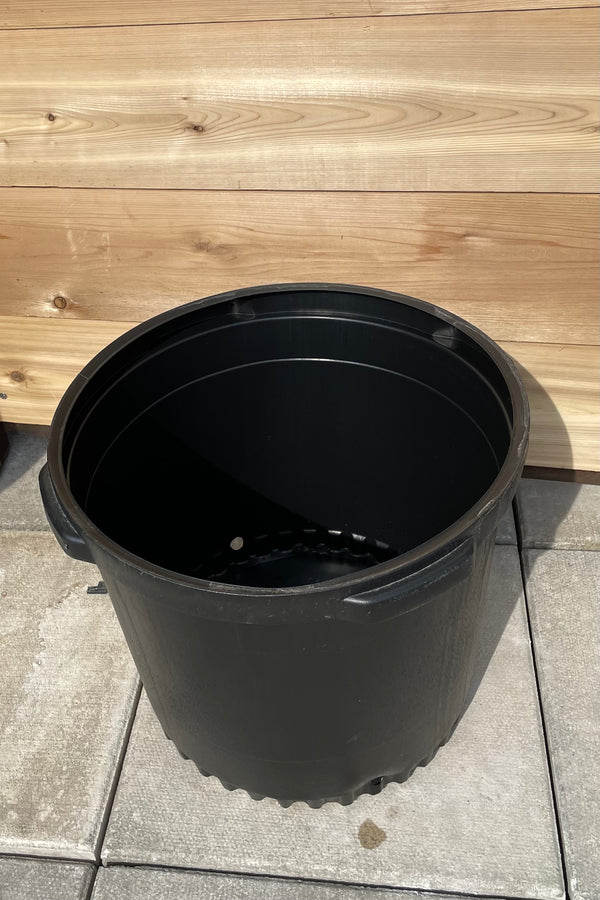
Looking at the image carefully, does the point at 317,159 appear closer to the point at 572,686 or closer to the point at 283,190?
the point at 283,190

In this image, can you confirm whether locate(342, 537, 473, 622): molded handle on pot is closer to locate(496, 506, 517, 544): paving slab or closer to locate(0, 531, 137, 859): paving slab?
locate(0, 531, 137, 859): paving slab

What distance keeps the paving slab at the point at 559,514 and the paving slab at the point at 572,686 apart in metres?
0.03

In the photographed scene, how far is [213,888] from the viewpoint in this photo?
130cm

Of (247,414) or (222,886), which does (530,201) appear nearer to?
(247,414)

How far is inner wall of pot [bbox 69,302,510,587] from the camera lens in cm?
136

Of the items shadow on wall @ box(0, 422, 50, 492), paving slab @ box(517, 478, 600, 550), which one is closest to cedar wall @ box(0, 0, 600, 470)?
paving slab @ box(517, 478, 600, 550)

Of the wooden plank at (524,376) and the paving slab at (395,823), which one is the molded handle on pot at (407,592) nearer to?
the paving slab at (395,823)

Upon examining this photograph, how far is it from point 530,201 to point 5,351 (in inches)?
52.5

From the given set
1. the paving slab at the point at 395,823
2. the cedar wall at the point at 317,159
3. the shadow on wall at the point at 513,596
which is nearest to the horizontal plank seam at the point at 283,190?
the cedar wall at the point at 317,159

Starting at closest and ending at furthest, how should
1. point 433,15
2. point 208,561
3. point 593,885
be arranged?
point 593,885 → point 433,15 → point 208,561

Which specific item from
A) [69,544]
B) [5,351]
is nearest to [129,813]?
[69,544]

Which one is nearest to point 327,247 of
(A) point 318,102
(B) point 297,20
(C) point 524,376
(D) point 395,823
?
(A) point 318,102

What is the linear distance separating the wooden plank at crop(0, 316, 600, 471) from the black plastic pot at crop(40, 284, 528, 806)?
448 mm

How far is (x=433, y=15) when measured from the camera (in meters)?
1.38
